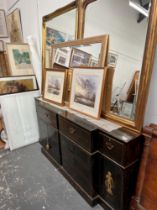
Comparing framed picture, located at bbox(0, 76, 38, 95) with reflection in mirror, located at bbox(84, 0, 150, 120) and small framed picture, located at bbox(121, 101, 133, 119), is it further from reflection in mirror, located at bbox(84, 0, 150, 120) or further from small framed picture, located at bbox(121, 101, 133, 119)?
small framed picture, located at bbox(121, 101, 133, 119)

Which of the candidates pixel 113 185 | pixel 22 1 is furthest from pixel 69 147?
pixel 22 1

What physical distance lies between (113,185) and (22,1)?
301 centimetres

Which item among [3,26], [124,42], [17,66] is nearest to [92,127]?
[124,42]

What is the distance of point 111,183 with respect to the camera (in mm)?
1224

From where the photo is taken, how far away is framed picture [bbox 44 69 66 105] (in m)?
1.72

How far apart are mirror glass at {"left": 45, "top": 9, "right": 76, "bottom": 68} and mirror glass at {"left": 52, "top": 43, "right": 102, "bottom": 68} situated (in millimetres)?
156

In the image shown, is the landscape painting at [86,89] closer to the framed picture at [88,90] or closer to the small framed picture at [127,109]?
the framed picture at [88,90]

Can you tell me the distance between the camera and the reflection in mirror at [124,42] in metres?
1.08

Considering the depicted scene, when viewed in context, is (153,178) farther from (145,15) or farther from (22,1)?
(22,1)

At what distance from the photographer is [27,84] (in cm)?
238

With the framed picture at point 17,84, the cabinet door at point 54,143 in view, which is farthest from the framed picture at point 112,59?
the framed picture at point 17,84

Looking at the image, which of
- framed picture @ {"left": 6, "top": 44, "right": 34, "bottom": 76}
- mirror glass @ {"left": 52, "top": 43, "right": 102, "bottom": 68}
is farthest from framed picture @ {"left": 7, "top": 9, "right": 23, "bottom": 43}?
mirror glass @ {"left": 52, "top": 43, "right": 102, "bottom": 68}

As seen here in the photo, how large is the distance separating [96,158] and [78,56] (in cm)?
100

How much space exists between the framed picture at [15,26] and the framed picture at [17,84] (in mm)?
1154
